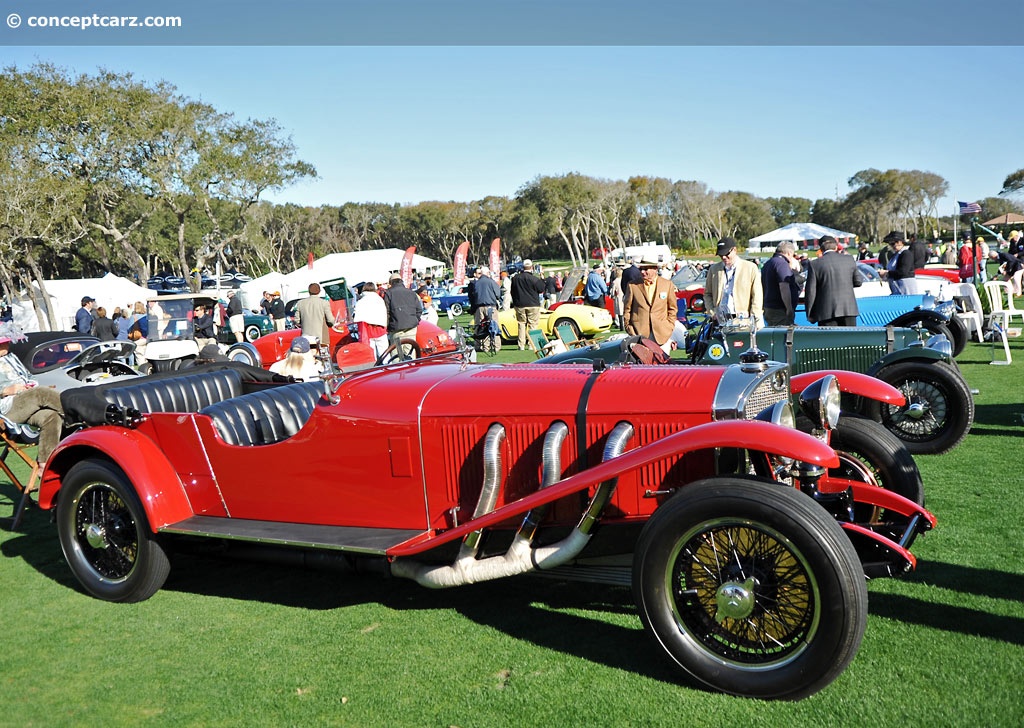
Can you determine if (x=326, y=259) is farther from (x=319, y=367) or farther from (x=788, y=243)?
(x=788, y=243)

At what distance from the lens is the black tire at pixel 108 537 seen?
178 inches

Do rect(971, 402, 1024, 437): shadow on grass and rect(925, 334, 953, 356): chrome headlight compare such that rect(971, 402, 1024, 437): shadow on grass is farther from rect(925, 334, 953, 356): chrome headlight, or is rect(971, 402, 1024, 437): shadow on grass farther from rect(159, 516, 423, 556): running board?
rect(159, 516, 423, 556): running board

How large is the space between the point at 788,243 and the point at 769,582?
7.32 metres

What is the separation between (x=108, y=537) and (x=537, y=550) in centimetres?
275

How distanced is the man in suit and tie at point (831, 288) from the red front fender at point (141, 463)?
691 cm

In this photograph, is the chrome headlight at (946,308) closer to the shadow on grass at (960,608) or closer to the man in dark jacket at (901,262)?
the man in dark jacket at (901,262)

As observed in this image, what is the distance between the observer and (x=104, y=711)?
3.40 meters

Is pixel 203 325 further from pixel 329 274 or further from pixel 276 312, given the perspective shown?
pixel 329 274

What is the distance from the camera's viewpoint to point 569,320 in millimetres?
16906

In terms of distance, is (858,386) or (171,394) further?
(171,394)

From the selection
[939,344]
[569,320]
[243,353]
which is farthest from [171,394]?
[569,320]

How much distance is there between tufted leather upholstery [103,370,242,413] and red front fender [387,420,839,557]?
308 centimetres

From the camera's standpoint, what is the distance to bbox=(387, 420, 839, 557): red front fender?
9.77ft

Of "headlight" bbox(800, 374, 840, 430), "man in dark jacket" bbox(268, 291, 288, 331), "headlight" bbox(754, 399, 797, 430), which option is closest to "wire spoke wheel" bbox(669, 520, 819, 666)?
"headlight" bbox(754, 399, 797, 430)
